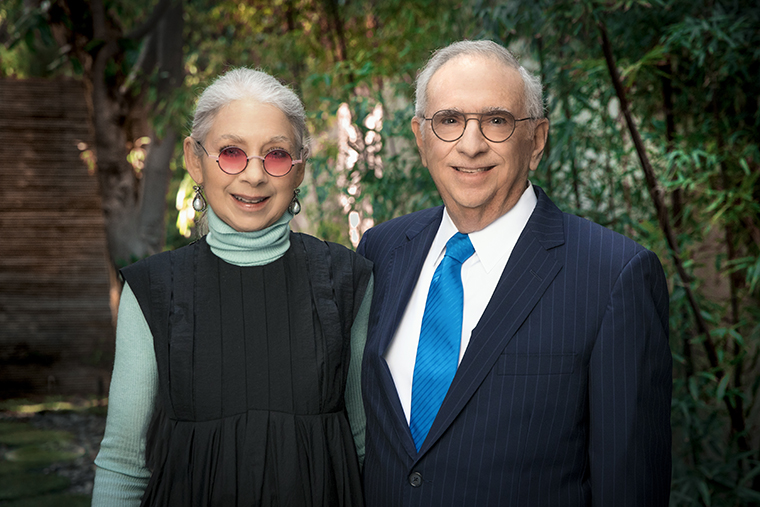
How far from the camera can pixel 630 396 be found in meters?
1.32

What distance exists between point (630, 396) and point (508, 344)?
253mm

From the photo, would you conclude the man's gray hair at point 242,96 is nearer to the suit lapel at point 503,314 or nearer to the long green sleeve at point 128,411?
the long green sleeve at point 128,411

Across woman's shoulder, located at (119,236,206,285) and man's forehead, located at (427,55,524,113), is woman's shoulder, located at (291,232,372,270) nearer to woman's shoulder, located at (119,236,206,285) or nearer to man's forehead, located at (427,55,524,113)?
woman's shoulder, located at (119,236,206,285)

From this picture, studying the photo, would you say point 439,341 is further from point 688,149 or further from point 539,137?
point 688,149

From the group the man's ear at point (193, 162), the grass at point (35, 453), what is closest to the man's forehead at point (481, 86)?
the man's ear at point (193, 162)

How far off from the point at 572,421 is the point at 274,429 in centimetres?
62

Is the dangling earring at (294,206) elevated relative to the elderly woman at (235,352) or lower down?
elevated

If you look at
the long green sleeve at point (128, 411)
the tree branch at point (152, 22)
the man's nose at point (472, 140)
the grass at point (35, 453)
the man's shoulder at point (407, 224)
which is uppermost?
the tree branch at point (152, 22)

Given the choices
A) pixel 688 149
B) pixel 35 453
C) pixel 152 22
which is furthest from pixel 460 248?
pixel 35 453

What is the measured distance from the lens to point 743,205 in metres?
2.50

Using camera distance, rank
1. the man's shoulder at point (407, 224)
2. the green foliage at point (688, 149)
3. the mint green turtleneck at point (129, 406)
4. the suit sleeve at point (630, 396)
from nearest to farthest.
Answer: the suit sleeve at point (630, 396)
the mint green turtleneck at point (129, 406)
the man's shoulder at point (407, 224)
the green foliage at point (688, 149)

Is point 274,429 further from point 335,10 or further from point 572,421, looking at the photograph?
point 335,10

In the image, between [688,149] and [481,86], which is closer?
[481,86]

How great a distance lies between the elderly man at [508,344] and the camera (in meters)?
1.34
